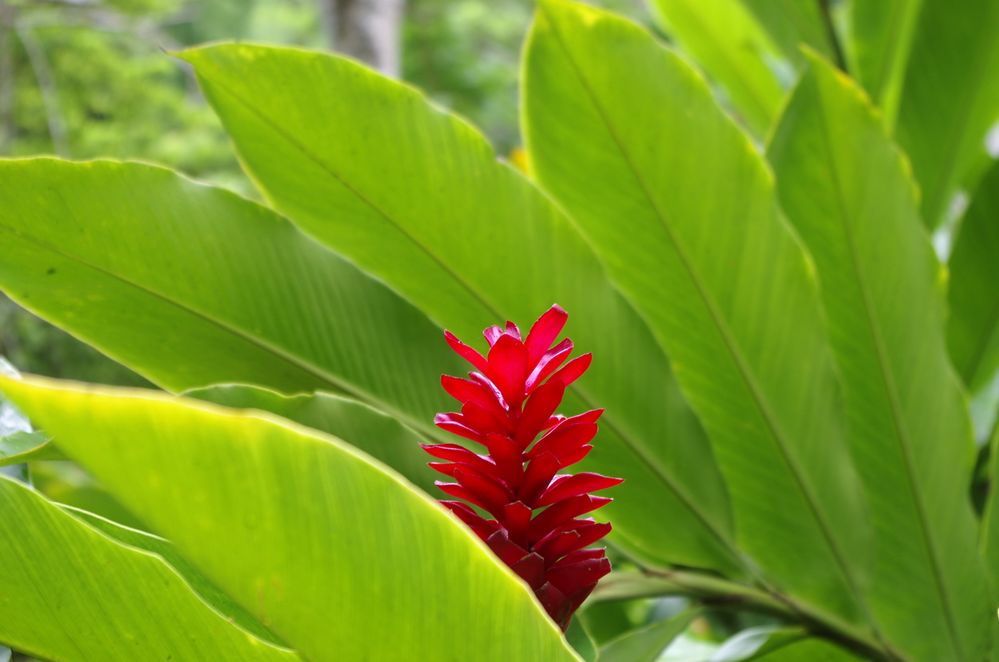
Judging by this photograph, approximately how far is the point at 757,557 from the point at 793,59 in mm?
896

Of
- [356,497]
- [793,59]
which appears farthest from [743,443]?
[793,59]

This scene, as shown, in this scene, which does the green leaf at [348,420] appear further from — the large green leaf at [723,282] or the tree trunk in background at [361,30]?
the tree trunk in background at [361,30]

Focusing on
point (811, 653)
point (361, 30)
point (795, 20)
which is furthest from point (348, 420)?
point (361, 30)

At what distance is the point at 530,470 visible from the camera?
1.64ft

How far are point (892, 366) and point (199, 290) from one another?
626 mm

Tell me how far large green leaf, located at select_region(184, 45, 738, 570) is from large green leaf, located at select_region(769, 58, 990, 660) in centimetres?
21

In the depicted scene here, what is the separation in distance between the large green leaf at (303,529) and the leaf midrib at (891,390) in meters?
0.63

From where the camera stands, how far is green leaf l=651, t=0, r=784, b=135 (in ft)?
5.55

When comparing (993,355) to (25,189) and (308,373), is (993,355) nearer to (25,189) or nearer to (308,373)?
(308,373)

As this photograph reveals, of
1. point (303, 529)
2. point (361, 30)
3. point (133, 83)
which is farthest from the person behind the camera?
point (133, 83)

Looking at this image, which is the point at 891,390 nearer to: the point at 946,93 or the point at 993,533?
the point at 993,533

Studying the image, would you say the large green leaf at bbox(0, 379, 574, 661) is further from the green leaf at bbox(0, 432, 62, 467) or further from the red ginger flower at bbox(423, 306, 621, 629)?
the green leaf at bbox(0, 432, 62, 467)

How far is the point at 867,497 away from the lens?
0.98 m

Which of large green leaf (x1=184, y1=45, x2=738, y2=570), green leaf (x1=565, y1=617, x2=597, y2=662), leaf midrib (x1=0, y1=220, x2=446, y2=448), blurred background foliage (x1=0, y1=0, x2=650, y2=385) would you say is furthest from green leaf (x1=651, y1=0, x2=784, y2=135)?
blurred background foliage (x1=0, y1=0, x2=650, y2=385)
